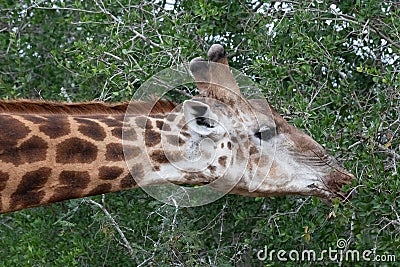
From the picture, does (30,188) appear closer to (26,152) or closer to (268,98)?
(26,152)

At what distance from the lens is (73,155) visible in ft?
10.1

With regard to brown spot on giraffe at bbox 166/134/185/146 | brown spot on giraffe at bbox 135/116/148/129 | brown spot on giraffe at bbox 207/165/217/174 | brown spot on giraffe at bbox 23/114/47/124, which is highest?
brown spot on giraffe at bbox 23/114/47/124

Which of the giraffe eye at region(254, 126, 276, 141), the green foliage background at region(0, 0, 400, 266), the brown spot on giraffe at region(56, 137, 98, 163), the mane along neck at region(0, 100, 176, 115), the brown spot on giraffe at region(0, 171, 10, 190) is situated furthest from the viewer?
the green foliage background at region(0, 0, 400, 266)

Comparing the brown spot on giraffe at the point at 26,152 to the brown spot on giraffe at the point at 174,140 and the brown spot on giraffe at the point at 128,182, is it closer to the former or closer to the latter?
the brown spot on giraffe at the point at 128,182

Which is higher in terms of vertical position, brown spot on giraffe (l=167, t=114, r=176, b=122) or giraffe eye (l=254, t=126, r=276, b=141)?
brown spot on giraffe (l=167, t=114, r=176, b=122)

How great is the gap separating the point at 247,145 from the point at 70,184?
2.53ft

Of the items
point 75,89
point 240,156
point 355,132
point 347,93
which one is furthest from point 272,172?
point 75,89

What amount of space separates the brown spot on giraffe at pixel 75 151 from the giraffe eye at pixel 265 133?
0.72 metres

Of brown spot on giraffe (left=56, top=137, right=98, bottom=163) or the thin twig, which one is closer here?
brown spot on giraffe (left=56, top=137, right=98, bottom=163)

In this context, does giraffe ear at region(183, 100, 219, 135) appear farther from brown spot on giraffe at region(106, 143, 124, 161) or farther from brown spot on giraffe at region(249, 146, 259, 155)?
brown spot on giraffe at region(106, 143, 124, 161)

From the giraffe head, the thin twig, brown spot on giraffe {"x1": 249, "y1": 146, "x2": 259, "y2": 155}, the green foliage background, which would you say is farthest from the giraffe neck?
the thin twig

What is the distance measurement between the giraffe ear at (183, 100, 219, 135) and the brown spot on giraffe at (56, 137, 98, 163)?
15.8 inches

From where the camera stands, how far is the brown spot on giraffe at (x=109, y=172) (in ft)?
10.2

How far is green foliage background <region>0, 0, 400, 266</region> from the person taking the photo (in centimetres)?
385
